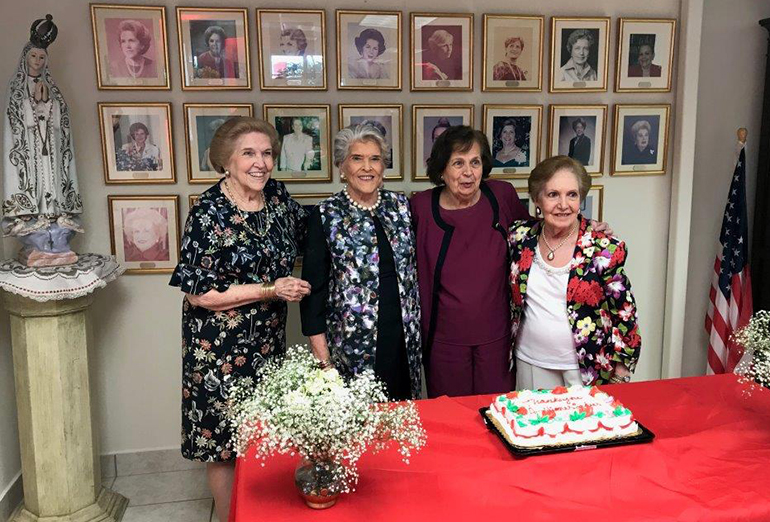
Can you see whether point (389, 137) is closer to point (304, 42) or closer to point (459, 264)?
point (304, 42)

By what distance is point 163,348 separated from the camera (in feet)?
11.7

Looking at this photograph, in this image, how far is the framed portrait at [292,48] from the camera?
333 cm

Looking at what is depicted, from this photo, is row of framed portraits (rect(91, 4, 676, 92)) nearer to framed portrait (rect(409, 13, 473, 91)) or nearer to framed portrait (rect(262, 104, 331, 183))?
framed portrait (rect(409, 13, 473, 91))

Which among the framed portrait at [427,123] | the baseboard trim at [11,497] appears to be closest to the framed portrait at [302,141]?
the framed portrait at [427,123]

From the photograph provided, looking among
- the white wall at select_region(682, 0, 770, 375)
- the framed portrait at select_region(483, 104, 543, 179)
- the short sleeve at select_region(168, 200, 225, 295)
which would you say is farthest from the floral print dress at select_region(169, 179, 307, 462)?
the white wall at select_region(682, 0, 770, 375)

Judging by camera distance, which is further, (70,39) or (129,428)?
(129,428)

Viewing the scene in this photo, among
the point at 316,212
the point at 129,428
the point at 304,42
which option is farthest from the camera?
the point at 129,428

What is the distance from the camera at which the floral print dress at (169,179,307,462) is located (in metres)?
2.53

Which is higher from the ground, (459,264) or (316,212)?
(316,212)

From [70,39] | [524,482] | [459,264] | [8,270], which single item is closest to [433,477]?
[524,482]

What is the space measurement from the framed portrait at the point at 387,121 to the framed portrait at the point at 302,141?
11cm

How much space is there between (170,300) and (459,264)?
5.59 ft

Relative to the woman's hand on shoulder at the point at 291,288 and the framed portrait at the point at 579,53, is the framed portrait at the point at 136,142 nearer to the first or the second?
the woman's hand on shoulder at the point at 291,288

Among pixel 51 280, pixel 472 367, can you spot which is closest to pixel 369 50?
pixel 472 367
